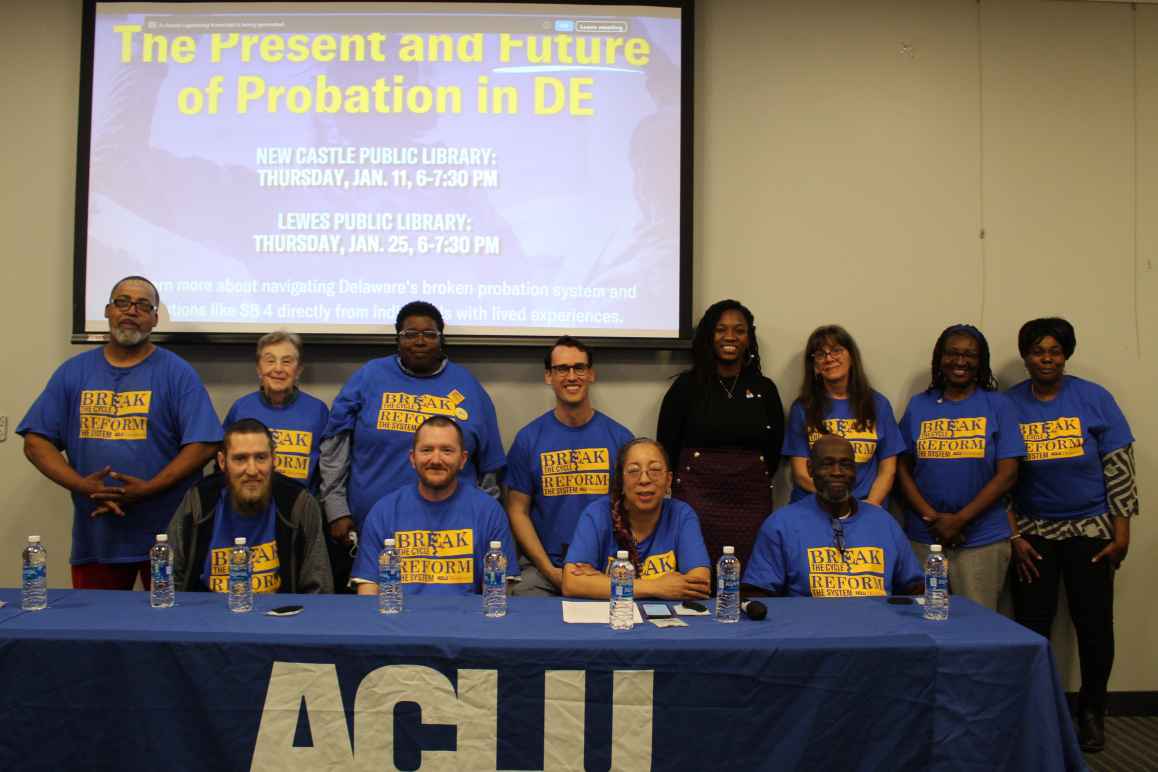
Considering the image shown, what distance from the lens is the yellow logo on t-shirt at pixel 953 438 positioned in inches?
137

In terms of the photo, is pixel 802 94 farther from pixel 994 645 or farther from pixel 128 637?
pixel 128 637

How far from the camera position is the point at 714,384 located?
354 centimetres

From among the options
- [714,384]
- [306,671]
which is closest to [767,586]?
[714,384]

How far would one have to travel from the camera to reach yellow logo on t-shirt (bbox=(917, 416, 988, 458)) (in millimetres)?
3488

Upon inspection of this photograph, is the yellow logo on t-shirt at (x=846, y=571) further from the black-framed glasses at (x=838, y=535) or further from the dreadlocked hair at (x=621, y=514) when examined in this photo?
the dreadlocked hair at (x=621, y=514)

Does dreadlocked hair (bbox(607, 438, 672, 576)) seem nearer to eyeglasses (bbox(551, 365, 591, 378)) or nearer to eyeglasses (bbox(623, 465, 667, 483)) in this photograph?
eyeglasses (bbox(623, 465, 667, 483))

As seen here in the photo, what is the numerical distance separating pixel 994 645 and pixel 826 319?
6.76ft

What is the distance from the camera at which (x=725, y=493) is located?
336 centimetres

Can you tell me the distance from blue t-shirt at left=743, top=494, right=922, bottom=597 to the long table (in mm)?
574

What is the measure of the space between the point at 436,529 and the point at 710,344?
1.50 meters

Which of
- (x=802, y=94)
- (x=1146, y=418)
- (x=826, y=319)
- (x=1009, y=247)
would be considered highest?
(x=802, y=94)

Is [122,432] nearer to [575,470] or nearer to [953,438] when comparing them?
[575,470]

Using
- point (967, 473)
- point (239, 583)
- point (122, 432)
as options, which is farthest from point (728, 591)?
point (122, 432)

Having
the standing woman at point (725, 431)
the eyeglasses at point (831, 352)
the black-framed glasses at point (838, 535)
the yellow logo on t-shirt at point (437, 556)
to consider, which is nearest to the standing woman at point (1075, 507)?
the eyeglasses at point (831, 352)
